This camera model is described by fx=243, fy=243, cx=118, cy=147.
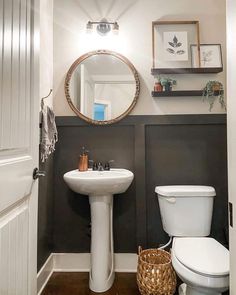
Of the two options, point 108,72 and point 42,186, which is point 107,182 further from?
point 108,72

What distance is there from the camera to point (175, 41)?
2188 millimetres

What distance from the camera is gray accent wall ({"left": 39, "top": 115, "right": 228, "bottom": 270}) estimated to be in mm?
2176

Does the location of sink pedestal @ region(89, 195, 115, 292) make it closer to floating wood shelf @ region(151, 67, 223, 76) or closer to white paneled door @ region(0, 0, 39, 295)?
white paneled door @ region(0, 0, 39, 295)

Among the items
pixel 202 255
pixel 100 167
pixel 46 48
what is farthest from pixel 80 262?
pixel 46 48

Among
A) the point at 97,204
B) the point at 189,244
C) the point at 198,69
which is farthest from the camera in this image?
the point at 198,69

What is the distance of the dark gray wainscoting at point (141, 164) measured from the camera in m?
2.18

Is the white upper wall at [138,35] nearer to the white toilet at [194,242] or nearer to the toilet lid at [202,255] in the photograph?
the white toilet at [194,242]

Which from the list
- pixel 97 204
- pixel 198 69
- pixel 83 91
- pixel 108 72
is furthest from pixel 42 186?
pixel 198 69

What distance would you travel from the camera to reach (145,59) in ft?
7.33

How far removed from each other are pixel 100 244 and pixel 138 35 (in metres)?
1.85

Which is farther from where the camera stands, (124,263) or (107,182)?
(124,263)

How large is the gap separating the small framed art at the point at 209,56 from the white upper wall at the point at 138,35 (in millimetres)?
60

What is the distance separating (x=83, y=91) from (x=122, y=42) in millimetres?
578

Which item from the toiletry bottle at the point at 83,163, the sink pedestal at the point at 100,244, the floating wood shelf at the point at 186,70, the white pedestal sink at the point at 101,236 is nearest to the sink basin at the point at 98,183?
the white pedestal sink at the point at 101,236
